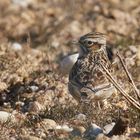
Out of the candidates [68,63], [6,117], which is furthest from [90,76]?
[68,63]

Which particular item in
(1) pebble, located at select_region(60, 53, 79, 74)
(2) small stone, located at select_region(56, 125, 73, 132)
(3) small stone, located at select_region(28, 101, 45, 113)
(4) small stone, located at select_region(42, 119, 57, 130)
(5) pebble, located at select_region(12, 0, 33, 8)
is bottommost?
(2) small stone, located at select_region(56, 125, 73, 132)

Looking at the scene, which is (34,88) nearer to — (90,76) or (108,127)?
(90,76)

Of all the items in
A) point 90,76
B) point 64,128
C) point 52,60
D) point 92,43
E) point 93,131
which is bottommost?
point 93,131

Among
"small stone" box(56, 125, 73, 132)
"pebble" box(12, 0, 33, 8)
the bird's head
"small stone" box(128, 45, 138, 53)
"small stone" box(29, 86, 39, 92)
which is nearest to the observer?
"small stone" box(56, 125, 73, 132)

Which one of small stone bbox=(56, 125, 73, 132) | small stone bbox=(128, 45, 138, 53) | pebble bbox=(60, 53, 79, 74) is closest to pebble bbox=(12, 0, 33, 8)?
small stone bbox=(128, 45, 138, 53)

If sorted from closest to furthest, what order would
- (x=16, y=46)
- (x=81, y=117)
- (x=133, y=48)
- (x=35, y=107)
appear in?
1. (x=81, y=117)
2. (x=35, y=107)
3. (x=133, y=48)
4. (x=16, y=46)

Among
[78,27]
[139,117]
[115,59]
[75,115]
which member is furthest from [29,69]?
[78,27]

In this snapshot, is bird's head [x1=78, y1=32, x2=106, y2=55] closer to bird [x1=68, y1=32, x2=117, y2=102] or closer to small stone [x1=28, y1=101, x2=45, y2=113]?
bird [x1=68, y1=32, x2=117, y2=102]
